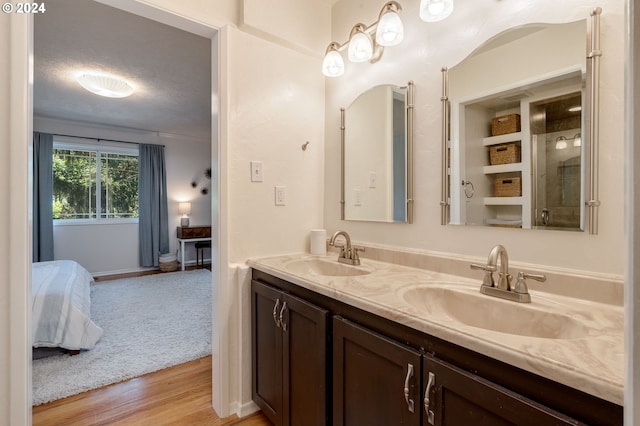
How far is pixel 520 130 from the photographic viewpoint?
122 centimetres

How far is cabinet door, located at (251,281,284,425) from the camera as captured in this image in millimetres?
1496

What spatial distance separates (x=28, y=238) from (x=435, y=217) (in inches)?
69.1

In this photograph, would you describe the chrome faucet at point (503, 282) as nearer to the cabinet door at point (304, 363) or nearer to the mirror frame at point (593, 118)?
the mirror frame at point (593, 118)

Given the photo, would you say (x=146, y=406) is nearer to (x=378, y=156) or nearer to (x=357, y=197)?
(x=357, y=197)

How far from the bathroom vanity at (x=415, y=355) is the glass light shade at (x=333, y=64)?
45.9 inches

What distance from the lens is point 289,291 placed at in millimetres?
1458

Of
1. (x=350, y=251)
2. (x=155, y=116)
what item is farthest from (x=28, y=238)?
(x=155, y=116)

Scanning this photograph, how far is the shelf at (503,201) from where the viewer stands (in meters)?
1.24

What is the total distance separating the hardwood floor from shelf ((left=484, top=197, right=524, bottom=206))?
62.8 inches

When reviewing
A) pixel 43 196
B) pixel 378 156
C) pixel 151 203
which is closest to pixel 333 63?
pixel 378 156

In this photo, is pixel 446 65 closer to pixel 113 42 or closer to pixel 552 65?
pixel 552 65

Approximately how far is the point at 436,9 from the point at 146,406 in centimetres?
257

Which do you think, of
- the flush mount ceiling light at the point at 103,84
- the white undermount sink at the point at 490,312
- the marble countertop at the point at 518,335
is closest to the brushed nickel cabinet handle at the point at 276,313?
the marble countertop at the point at 518,335

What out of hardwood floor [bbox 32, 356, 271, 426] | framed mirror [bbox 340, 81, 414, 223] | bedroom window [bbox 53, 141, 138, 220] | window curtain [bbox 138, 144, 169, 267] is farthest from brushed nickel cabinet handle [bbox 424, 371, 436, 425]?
bedroom window [bbox 53, 141, 138, 220]
